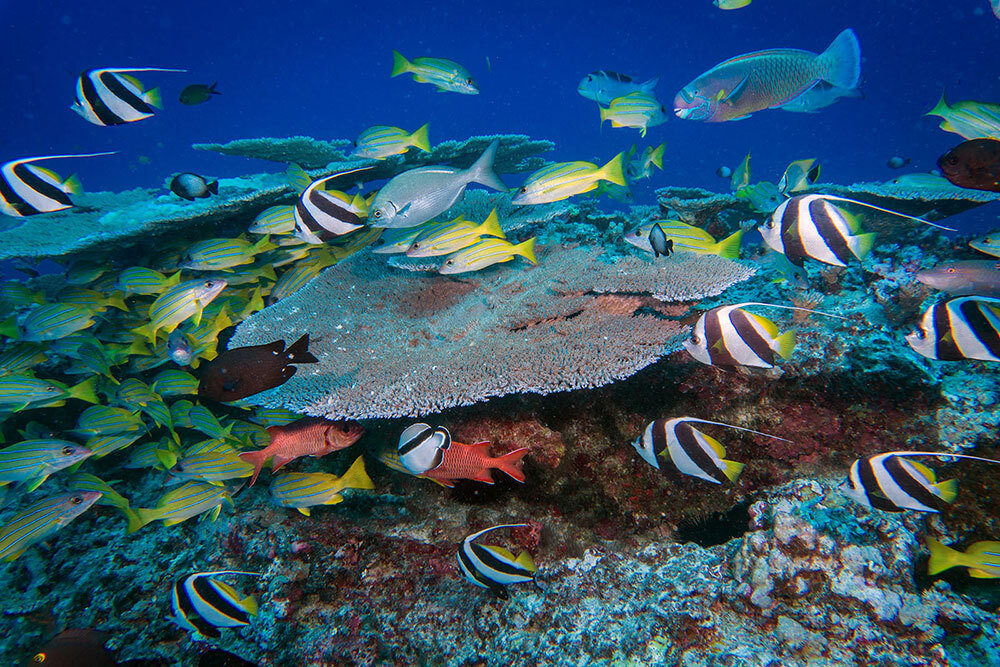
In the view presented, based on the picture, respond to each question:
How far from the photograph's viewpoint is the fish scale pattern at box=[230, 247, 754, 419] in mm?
2494

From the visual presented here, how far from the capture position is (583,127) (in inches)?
2741

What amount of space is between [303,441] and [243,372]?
0.91 metres

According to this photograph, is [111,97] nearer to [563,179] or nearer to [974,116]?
[563,179]

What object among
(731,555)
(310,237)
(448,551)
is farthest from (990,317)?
(310,237)

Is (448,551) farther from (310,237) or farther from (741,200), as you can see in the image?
(741,200)

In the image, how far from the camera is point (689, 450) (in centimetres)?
183

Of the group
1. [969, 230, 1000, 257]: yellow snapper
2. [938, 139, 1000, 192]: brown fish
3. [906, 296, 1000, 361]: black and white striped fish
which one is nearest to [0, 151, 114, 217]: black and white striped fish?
[906, 296, 1000, 361]: black and white striped fish

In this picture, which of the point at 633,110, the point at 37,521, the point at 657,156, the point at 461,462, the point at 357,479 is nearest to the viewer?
the point at 461,462

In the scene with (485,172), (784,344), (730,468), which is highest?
(485,172)

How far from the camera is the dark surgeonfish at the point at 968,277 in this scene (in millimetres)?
2852

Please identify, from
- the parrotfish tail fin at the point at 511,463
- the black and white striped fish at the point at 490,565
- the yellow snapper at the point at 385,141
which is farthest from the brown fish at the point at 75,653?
the yellow snapper at the point at 385,141

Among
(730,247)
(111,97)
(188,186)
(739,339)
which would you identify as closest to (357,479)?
(739,339)

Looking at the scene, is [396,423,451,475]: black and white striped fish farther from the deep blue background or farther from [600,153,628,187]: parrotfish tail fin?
the deep blue background

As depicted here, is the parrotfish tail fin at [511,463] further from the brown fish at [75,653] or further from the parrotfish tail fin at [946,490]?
the brown fish at [75,653]
